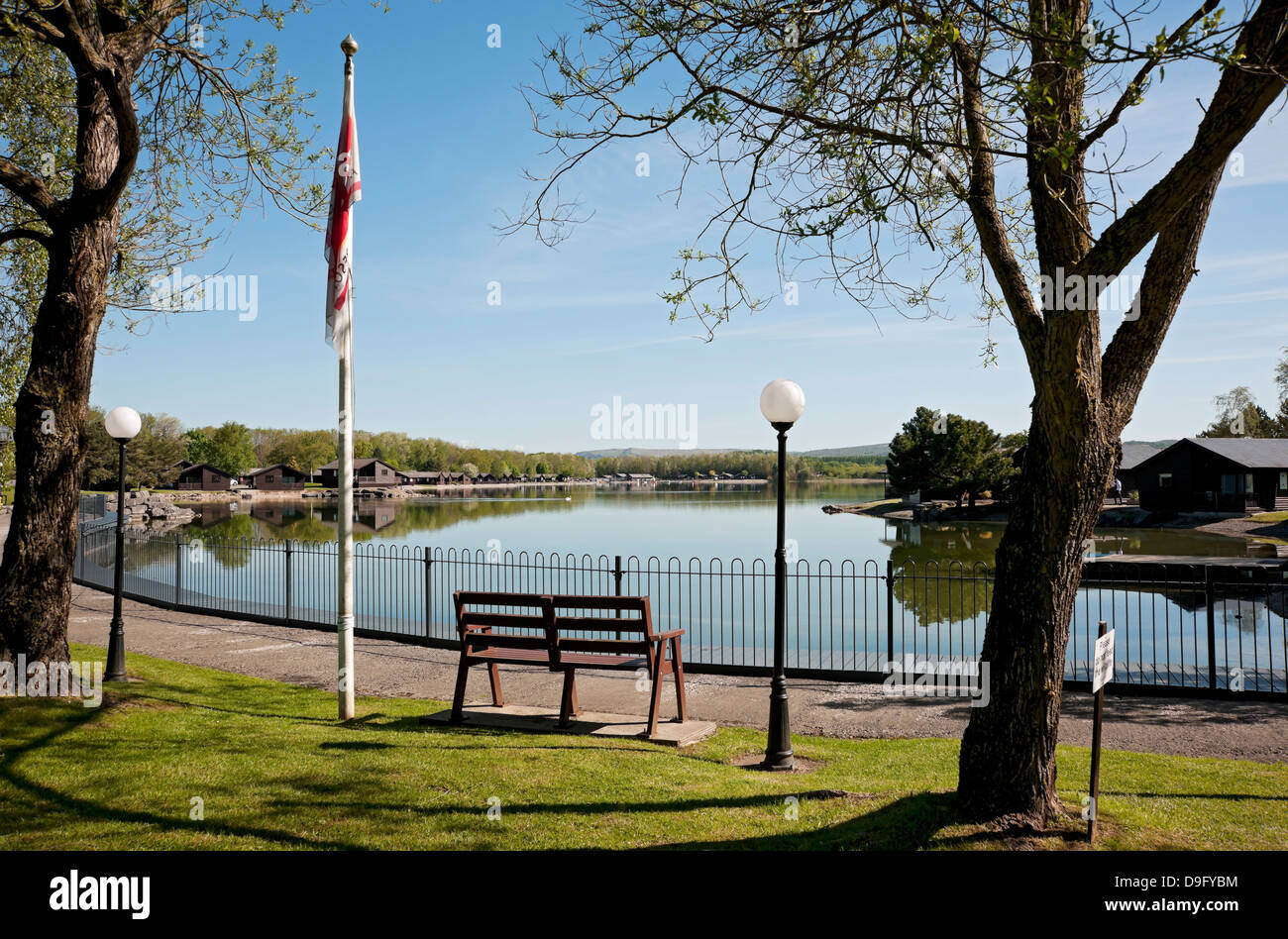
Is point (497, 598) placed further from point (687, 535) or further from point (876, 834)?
point (687, 535)

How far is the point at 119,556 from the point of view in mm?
10414

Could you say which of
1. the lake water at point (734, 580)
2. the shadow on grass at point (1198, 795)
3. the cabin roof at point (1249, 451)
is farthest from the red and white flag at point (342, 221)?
the cabin roof at point (1249, 451)

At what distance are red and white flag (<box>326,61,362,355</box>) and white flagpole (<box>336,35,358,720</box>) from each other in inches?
2.5

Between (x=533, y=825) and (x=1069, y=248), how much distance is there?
4843 millimetres

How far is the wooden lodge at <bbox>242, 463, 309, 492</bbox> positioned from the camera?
128875 mm

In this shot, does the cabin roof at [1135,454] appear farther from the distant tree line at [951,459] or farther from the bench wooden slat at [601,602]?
the bench wooden slat at [601,602]

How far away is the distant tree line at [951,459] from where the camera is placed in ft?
191

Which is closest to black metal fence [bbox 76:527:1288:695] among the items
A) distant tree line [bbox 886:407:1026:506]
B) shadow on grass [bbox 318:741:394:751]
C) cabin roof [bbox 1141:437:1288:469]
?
shadow on grass [bbox 318:741:394:751]

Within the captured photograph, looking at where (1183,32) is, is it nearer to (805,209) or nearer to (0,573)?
(805,209)

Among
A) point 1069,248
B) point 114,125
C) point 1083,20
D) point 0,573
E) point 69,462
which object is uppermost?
point 114,125

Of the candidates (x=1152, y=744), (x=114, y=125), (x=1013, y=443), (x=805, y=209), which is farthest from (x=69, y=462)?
(x=1013, y=443)

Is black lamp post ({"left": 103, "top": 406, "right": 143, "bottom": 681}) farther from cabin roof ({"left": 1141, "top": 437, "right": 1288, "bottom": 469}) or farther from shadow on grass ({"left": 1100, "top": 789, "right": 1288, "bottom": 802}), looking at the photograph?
cabin roof ({"left": 1141, "top": 437, "right": 1288, "bottom": 469})

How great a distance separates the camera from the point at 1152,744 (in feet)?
25.4

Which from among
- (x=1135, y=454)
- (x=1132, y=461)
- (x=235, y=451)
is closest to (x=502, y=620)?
(x=1132, y=461)
